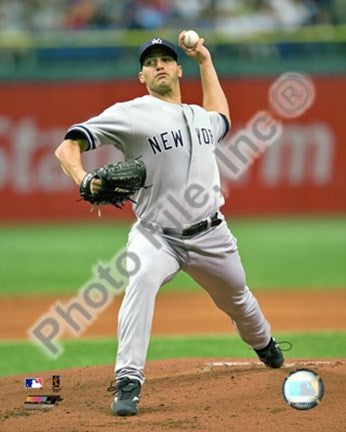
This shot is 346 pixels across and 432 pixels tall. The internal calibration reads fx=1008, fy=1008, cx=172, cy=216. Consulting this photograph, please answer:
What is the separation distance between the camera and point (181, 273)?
13164mm

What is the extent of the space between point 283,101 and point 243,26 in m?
1.42

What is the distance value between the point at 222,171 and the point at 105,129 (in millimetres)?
10118

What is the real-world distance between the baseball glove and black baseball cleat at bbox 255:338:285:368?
1.57 metres

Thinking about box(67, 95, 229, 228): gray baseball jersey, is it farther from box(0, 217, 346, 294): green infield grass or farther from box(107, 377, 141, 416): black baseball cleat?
box(0, 217, 346, 294): green infield grass

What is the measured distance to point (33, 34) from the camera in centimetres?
1634

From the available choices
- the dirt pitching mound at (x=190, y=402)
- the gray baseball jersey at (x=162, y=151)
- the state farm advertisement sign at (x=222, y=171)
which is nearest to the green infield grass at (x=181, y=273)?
the state farm advertisement sign at (x=222, y=171)

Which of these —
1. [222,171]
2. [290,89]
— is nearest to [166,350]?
[222,171]

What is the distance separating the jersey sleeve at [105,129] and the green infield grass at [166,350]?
2045 millimetres

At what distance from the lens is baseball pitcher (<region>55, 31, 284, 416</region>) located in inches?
223

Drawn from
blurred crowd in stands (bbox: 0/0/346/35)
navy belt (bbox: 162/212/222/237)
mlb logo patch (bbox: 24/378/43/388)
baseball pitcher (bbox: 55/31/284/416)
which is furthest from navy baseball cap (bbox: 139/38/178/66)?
blurred crowd in stands (bbox: 0/0/346/35)

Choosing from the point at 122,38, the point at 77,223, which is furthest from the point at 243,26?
the point at 77,223

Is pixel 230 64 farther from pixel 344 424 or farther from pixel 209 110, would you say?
pixel 344 424

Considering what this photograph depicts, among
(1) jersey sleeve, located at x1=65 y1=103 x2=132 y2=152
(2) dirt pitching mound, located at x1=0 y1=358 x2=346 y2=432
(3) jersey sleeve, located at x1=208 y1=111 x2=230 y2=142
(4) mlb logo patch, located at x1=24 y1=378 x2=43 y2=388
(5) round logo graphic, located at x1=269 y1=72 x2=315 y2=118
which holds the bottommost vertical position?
(2) dirt pitching mound, located at x1=0 y1=358 x2=346 y2=432

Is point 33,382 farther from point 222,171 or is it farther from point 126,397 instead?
point 222,171
